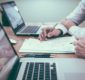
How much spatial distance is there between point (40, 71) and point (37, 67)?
49 mm

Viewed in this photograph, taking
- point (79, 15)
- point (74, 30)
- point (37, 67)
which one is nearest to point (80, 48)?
point (37, 67)

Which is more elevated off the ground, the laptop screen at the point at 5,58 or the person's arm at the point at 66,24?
the laptop screen at the point at 5,58

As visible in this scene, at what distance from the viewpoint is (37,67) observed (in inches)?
34.9

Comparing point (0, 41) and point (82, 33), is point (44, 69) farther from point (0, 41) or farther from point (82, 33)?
point (82, 33)

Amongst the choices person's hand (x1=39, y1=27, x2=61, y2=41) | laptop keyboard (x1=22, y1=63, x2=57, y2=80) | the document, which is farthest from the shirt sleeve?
laptop keyboard (x1=22, y1=63, x2=57, y2=80)

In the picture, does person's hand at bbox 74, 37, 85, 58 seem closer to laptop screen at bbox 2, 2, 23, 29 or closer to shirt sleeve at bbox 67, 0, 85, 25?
laptop screen at bbox 2, 2, 23, 29

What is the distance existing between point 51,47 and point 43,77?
406 mm

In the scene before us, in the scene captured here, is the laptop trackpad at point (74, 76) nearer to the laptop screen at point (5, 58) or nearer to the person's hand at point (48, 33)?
the laptop screen at point (5, 58)

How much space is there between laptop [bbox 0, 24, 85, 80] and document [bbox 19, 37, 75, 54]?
0.12m

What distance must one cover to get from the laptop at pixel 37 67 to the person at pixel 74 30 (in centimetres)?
13

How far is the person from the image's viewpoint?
3.69 feet

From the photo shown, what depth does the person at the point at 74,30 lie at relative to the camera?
1124 mm

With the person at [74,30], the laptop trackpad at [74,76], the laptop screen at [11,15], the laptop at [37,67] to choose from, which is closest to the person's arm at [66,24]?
the person at [74,30]

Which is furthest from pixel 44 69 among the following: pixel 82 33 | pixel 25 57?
pixel 82 33
